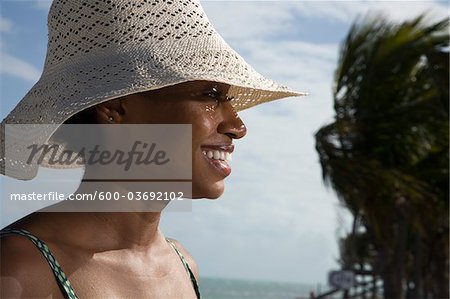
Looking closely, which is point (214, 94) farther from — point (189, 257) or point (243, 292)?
point (243, 292)

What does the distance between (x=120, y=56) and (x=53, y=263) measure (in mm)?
582

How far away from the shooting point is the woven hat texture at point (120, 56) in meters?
2.12

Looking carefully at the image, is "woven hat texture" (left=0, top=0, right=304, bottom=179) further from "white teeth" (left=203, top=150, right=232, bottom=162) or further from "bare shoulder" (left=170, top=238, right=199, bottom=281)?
"bare shoulder" (left=170, top=238, right=199, bottom=281)

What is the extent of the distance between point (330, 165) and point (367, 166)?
0.61m

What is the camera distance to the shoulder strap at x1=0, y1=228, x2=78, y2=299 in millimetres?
2027

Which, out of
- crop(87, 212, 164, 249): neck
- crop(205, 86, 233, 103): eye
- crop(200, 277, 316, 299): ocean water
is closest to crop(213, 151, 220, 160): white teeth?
crop(205, 86, 233, 103): eye

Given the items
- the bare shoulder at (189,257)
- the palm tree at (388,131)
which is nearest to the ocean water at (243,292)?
the palm tree at (388,131)

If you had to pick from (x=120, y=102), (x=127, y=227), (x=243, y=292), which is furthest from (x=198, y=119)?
(x=243, y=292)

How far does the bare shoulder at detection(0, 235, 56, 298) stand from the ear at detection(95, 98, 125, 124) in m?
0.41

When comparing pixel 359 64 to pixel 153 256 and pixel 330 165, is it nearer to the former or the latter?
pixel 330 165

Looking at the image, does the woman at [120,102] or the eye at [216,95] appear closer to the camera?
the woman at [120,102]

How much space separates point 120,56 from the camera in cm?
217

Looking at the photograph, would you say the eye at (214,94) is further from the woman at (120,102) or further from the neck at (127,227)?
the neck at (127,227)

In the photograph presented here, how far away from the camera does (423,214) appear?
39.9 feet
